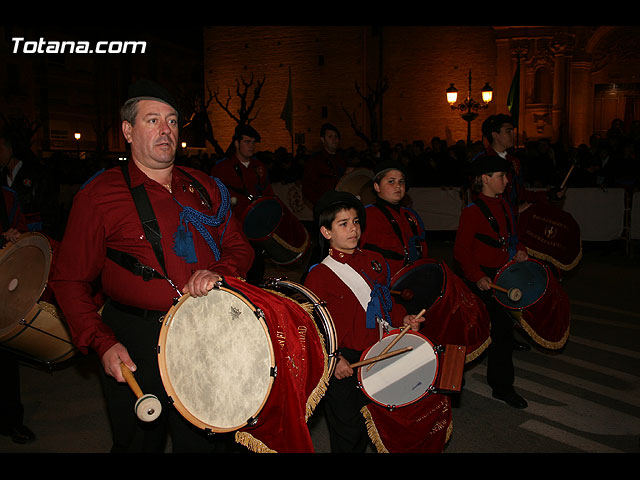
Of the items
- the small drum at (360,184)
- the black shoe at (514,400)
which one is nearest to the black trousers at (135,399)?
the black shoe at (514,400)

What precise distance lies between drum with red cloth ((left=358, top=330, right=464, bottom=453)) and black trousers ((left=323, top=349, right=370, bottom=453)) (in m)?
0.14

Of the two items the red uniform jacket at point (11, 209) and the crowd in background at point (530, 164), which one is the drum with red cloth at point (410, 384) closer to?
the red uniform jacket at point (11, 209)

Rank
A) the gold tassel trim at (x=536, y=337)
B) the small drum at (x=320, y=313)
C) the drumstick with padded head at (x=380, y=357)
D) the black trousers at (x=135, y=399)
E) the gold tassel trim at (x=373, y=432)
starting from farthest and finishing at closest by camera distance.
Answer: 1. the gold tassel trim at (x=536, y=337)
2. the gold tassel trim at (x=373, y=432)
3. the drumstick with padded head at (x=380, y=357)
4. the small drum at (x=320, y=313)
5. the black trousers at (x=135, y=399)

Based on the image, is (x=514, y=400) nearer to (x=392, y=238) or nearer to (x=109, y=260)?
(x=392, y=238)

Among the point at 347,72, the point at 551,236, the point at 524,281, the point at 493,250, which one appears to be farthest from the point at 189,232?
the point at 347,72

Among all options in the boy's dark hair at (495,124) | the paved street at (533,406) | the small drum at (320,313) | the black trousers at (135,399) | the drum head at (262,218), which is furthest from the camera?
the drum head at (262,218)

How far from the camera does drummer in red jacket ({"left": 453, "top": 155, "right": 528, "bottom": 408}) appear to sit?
505 cm

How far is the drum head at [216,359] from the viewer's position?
2475 millimetres

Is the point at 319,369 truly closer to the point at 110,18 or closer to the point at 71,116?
the point at 110,18

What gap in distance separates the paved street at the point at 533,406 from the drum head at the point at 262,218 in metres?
2.30

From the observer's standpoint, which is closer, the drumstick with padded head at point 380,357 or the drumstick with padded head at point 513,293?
the drumstick with padded head at point 380,357

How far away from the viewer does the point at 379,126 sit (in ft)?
97.8

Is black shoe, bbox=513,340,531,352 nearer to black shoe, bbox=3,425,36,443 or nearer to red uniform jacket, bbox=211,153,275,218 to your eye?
red uniform jacket, bbox=211,153,275,218

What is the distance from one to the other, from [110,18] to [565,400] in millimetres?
6822
